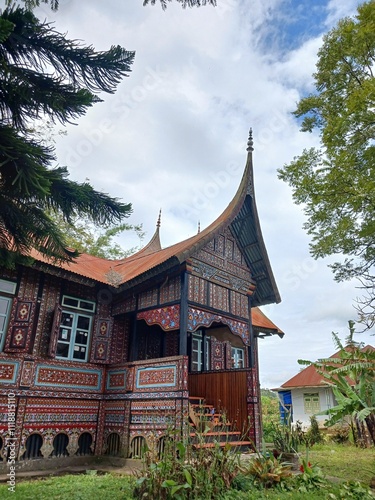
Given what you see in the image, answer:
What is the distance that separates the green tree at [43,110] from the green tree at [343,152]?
18.8 feet

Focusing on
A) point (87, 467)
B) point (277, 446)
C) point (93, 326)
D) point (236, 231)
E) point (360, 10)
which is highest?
point (360, 10)

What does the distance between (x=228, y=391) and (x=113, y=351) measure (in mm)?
2898

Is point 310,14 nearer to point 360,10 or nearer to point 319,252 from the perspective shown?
point 360,10

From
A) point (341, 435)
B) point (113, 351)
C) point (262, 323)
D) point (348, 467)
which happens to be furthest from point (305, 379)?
point (113, 351)

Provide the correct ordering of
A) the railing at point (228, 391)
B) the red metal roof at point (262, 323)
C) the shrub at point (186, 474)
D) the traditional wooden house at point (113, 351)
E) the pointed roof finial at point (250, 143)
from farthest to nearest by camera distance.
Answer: the red metal roof at point (262, 323) → the pointed roof finial at point (250, 143) → the railing at point (228, 391) → the traditional wooden house at point (113, 351) → the shrub at point (186, 474)

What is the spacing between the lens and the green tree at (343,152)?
862cm

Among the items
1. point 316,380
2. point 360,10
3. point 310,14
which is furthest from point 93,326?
point 316,380

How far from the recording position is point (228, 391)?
869cm

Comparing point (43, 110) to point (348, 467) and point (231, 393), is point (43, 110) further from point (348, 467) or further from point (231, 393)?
point (348, 467)

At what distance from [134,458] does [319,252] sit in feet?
22.3

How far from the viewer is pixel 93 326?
9211 millimetres

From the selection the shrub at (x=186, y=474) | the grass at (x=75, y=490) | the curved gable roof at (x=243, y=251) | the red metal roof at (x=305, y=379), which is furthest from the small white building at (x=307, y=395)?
the shrub at (x=186, y=474)

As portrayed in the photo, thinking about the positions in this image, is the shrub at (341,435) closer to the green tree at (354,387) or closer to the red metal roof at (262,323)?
the red metal roof at (262,323)

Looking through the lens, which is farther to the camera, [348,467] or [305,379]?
[305,379]
